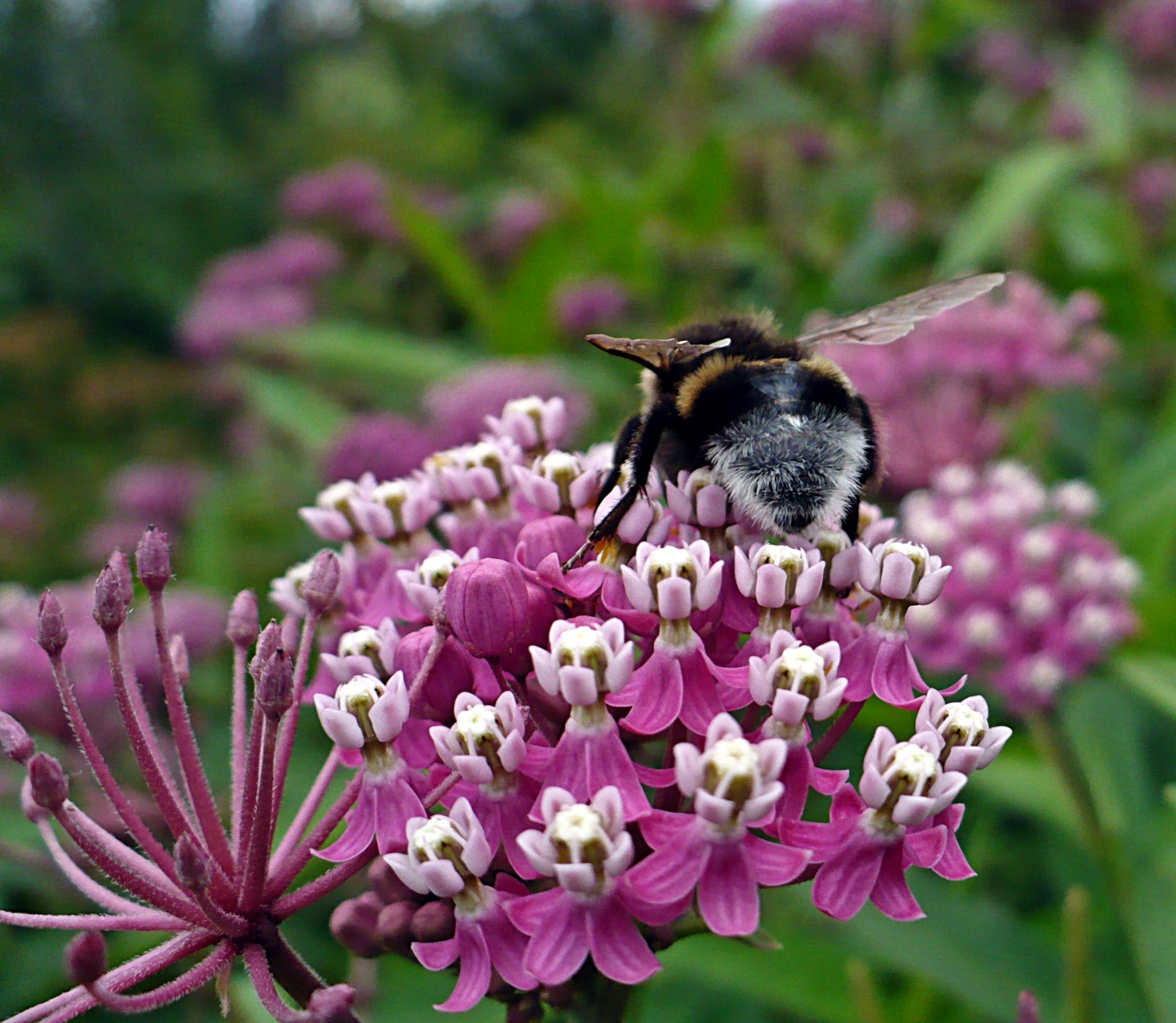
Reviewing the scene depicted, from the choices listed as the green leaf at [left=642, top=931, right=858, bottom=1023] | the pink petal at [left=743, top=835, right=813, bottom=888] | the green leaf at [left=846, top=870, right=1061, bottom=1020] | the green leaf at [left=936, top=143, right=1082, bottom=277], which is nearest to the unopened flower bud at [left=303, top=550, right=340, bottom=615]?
the pink petal at [left=743, top=835, right=813, bottom=888]

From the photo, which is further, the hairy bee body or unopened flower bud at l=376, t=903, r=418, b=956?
the hairy bee body

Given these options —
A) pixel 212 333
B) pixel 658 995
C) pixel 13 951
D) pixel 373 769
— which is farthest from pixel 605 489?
pixel 212 333

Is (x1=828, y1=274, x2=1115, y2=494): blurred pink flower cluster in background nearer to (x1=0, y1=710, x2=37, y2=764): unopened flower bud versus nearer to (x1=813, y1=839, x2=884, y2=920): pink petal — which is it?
(x1=813, y1=839, x2=884, y2=920): pink petal

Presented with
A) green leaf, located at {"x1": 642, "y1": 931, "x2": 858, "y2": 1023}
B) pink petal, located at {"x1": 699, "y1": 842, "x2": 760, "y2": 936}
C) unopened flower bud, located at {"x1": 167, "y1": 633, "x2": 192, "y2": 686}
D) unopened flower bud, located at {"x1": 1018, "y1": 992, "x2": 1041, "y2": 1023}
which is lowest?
green leaf, located at {"x1": 642, "y1": 931, "x2": 858, "y2": 1023}

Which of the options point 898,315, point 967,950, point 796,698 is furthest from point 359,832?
point 967,950

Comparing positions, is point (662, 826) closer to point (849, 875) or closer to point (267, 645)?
point (849, 875)

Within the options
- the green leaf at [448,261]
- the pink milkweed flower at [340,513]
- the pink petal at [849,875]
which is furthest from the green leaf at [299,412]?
the pink petal at [849,875]

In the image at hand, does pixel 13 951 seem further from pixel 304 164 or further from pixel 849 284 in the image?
pixel 304 164

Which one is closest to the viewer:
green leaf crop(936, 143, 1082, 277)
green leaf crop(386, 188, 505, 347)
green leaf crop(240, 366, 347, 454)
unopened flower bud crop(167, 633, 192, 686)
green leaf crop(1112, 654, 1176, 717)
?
unopened flower bud crop(167, 633, 192, 686)
